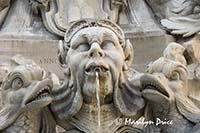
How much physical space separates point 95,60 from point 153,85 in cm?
47

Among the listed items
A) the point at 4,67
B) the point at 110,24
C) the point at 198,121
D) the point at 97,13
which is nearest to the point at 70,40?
the point at 110,24

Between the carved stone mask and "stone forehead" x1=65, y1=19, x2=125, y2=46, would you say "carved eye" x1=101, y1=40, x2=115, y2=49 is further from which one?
"stone forehead" x1=65, y1=19, x2=125, y2=46

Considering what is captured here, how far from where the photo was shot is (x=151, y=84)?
5.03 meters

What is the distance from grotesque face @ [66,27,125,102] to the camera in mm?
4984

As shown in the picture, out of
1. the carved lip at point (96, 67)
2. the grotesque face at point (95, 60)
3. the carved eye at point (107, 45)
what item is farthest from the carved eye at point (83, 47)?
the carved lip at point (96, 67)

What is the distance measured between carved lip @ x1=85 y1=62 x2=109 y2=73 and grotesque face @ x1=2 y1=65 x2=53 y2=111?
30cm

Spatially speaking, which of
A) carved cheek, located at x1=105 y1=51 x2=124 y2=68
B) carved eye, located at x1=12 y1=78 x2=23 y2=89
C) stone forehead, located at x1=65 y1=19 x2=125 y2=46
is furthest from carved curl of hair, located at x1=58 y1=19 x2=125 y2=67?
carved eye, located at x1=12 y1=78 x2=23 y2=89

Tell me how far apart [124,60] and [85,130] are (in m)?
0.64

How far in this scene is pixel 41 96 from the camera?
4918 mm

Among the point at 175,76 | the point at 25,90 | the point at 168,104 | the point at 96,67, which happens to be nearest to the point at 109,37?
the point at 96,67

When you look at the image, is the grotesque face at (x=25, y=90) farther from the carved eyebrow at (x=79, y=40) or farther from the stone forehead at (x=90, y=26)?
the stone forehead at (x=90, y=26)

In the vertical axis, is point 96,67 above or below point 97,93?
above

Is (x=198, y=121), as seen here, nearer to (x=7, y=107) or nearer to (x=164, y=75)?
(x=164, y=75)

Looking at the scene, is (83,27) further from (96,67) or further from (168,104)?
(168,104)
